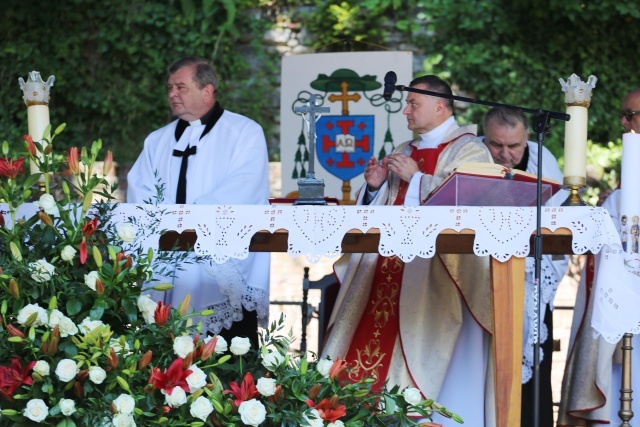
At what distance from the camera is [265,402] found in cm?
400

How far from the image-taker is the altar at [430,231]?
4395 mm

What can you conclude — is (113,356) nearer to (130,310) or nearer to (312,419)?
(130,310)

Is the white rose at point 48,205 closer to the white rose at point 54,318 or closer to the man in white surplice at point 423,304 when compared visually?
the white rose at point 54,318

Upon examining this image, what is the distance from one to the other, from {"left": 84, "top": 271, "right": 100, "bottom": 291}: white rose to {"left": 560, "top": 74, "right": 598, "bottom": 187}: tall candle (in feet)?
6.23

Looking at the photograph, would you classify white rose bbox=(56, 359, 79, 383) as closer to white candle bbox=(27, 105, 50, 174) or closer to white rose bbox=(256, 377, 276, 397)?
white rose bbox=(256, 377, 276, 397)

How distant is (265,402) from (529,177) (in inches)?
54.1

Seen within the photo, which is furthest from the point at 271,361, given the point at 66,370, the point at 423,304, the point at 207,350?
the point at 423,304

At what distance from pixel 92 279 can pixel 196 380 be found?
51cm

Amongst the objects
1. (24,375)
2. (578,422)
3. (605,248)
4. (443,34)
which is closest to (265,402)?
(24,375)

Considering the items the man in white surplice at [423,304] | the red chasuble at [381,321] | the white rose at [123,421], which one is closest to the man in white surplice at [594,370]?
the man in white surplice at [423,304]

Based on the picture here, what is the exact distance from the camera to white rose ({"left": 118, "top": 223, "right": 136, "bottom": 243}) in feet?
13.8

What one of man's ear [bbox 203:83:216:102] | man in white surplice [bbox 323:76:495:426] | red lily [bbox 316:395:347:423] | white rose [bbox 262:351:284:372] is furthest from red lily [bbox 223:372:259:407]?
man's ear [bbox 203:83:216:102]

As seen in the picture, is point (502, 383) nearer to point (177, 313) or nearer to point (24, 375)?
point (177, 313)

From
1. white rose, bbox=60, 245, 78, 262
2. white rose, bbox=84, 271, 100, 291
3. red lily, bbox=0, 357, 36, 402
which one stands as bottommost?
red lily, bbox=0, 357, 36, 402
